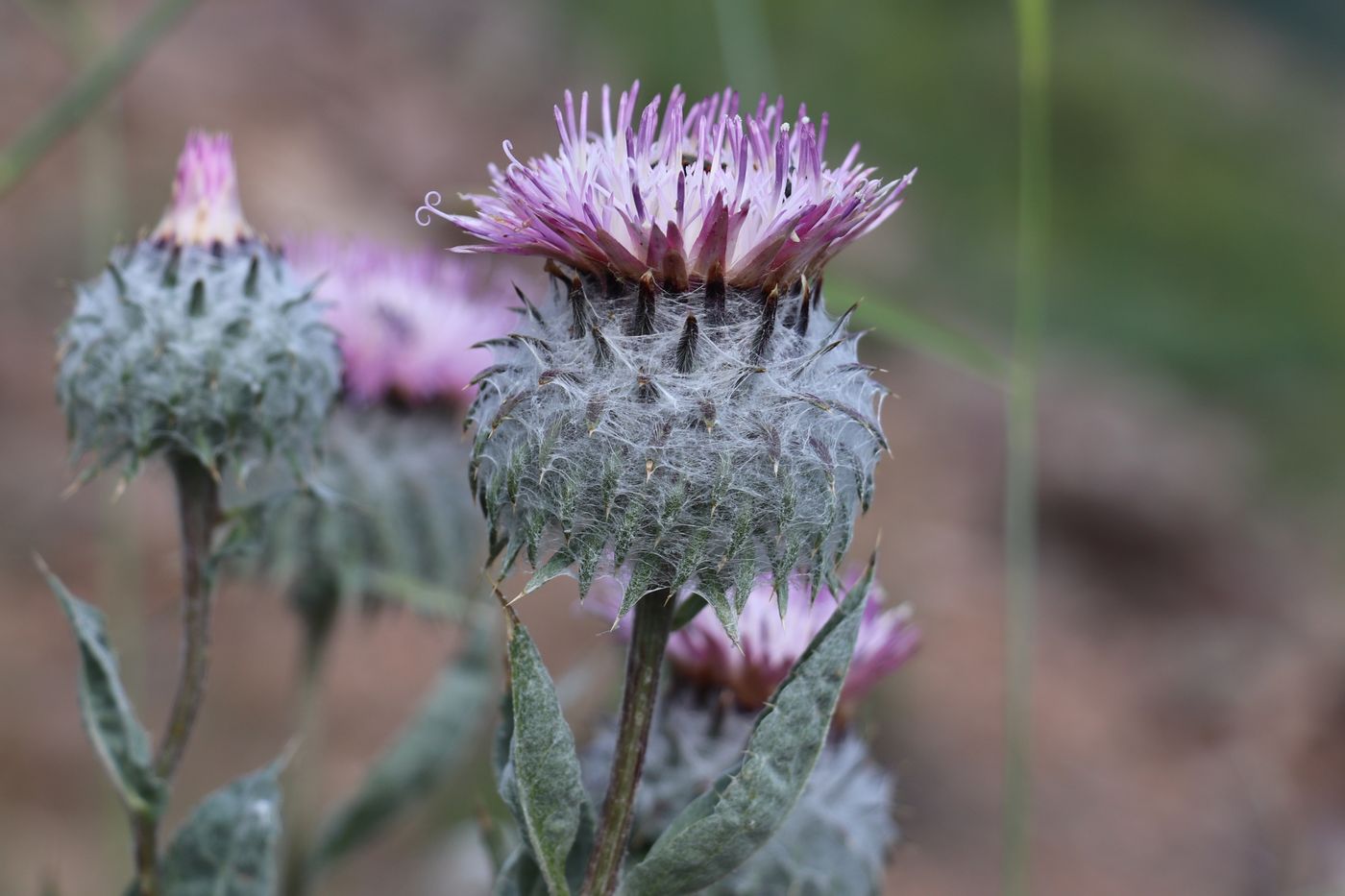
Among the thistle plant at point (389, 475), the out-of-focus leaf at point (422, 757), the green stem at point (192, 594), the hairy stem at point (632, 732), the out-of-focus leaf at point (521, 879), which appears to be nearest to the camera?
the hairy stem at point (632, 732)

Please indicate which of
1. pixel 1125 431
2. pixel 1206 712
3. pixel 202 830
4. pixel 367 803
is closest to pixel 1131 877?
pixel 1206 712

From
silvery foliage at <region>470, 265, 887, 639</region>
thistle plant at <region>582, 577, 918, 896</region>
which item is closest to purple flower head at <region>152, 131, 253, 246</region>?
silvery foliage at <region>470, 265, 887, 639</region>

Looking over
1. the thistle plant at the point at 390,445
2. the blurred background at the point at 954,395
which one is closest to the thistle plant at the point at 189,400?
the thistle plant at the point at 390,445

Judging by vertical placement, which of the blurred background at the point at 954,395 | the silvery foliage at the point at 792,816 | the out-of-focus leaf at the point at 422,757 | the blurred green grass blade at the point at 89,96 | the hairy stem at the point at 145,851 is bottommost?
the hairy stem at the point at 145,851

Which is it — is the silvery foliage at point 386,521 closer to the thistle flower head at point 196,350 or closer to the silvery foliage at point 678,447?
the thistle flower head at point 196,350

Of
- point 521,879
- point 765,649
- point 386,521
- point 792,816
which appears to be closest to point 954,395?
point 386,521

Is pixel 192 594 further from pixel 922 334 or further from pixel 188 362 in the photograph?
pixel 922 334
